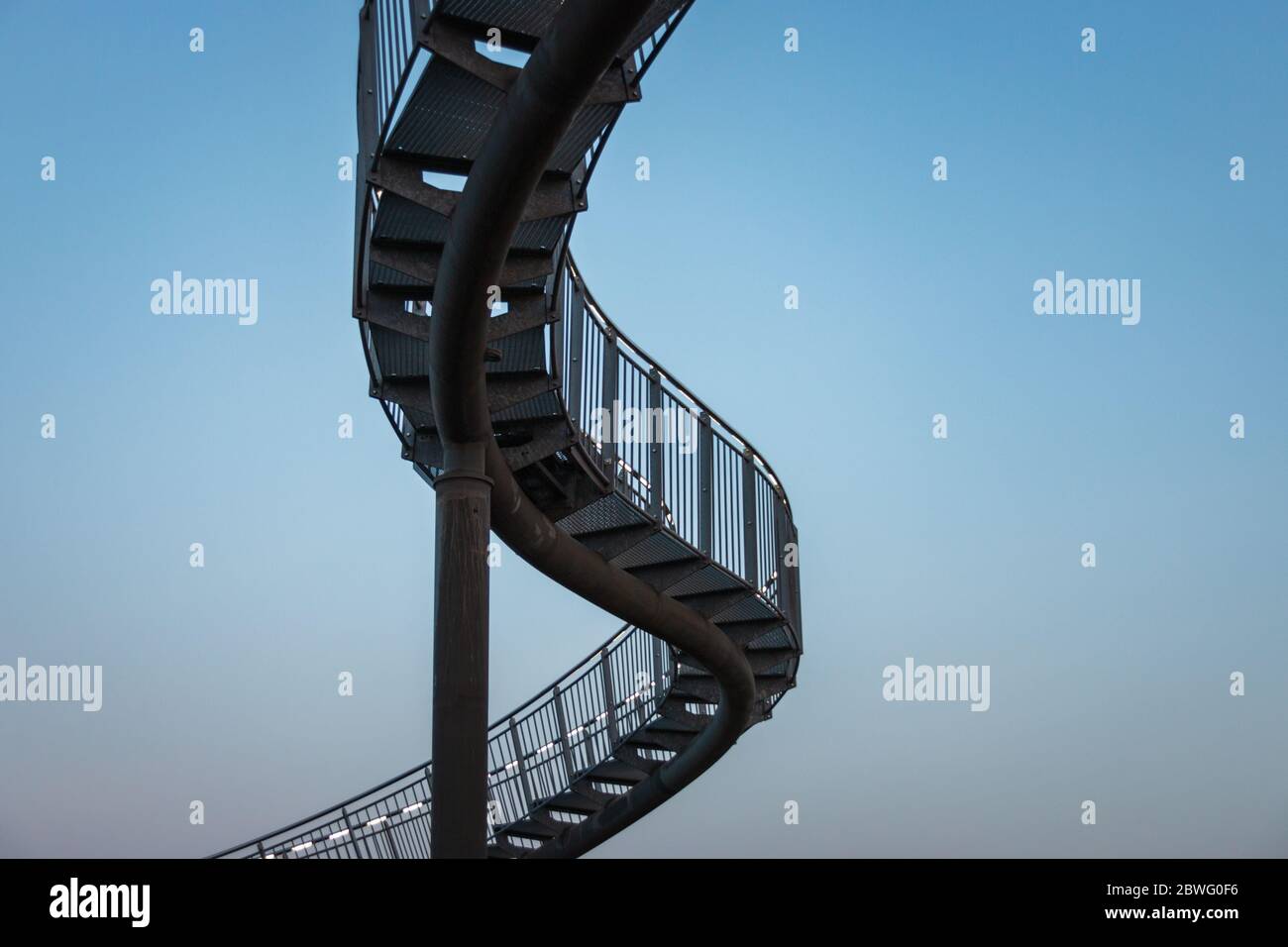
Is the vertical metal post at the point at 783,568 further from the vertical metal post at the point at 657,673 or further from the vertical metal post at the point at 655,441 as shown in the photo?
the vertical metal post at the point at 655,441

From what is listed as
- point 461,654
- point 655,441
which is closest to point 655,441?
point 655,441

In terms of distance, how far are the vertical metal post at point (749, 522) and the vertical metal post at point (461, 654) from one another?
5529 mm

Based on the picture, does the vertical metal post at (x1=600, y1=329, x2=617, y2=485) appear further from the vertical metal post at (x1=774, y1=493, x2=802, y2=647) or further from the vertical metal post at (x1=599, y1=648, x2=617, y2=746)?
the vertical metal post at (x1=599, y1=648, x2=617, y2=746)

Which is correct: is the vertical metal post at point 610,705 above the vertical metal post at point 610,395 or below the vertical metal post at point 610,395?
below

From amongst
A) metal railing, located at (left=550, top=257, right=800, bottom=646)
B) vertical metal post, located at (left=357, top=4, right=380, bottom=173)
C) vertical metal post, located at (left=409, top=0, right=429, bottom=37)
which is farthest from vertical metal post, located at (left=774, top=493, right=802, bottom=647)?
vertical metal post, located at (left=409, top=0, right=429, bottom=37)

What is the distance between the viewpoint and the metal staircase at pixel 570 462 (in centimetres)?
948

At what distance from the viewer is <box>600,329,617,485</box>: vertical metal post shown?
13.7m

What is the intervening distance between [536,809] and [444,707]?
9551 millimetres

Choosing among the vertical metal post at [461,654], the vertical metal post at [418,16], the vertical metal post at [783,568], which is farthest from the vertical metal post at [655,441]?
the vertical metal post at [418,16]

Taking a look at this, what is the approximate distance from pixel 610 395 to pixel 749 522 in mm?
3074

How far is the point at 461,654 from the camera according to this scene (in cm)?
1050

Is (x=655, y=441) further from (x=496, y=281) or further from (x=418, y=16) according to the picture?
(x=418, y=16)
